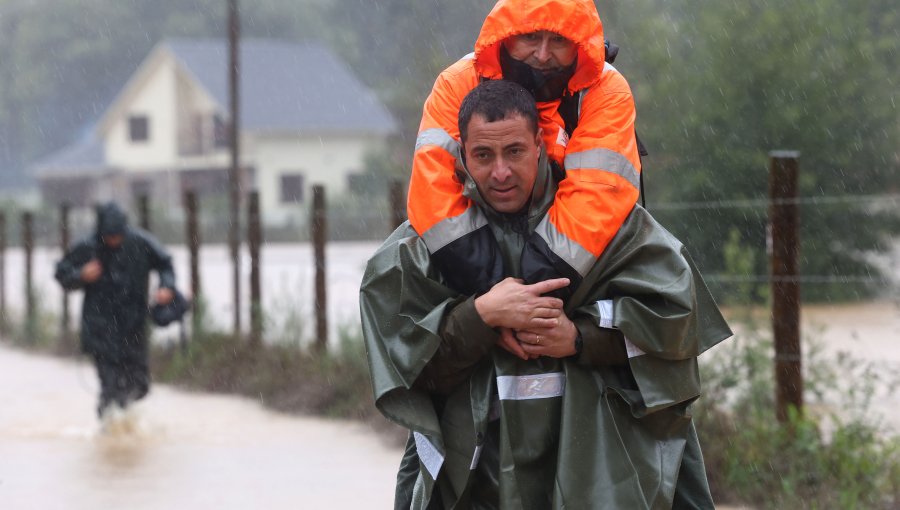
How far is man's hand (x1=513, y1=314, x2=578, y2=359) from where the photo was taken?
346 centimetres

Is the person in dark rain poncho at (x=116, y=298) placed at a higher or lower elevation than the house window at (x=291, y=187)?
higher

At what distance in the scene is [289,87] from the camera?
202 ft

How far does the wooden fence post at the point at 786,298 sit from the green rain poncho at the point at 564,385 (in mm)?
3858

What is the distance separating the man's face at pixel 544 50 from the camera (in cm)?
373

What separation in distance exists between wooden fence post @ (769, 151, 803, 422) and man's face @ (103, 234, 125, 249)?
5388mm

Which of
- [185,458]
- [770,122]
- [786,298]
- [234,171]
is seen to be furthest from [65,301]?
[786,298]

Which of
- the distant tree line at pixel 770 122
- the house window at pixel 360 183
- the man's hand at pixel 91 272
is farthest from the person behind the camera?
the house window at pixel 360 183

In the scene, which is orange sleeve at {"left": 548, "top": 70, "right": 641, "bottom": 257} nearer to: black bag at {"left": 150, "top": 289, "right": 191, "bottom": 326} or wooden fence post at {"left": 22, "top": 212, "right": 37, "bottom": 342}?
black bag at {"left": 150, "top": 289, "right": 191, "bottom": 326}

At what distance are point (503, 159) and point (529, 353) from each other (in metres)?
0.50

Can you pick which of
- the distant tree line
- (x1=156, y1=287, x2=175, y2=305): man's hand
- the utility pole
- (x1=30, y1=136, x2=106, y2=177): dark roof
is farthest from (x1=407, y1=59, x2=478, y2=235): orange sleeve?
(x1=30, y1=136, x2=106, y2=177): dark roof

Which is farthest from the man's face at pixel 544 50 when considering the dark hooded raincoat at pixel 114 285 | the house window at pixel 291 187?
the house window at pixel 291 187

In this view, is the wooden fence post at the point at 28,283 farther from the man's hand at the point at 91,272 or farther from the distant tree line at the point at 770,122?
the distant tree line at the point at 770,122

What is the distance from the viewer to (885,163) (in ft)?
66.6

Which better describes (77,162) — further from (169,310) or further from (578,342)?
(578,342)
